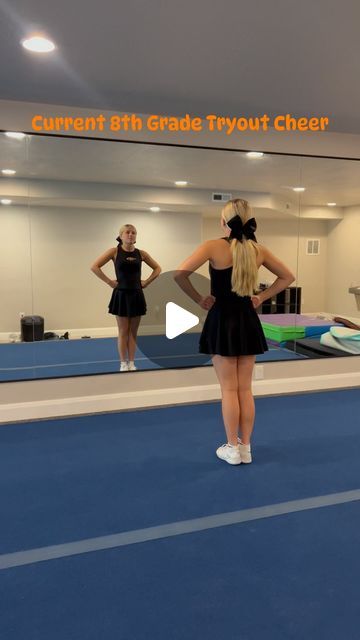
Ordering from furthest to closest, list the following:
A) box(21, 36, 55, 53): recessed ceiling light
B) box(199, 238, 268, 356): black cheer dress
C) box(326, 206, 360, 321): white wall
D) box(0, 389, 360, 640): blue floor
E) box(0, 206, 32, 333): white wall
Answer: box(326, 206, 360, 321): white wall < box(0, 206, 32, 333): white wall < box(199, 238, 268, 356): black cheer dress < box(21, 36, 55, 53): recessed ceiling light < box(0, 389, 360, 640): blue floor

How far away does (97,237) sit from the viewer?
380cm

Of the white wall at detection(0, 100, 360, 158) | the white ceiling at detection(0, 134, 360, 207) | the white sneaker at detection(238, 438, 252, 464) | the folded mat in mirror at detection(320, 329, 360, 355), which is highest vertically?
the white wall at detection(0, 100, 360, 158)

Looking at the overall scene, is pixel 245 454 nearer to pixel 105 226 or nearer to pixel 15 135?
pixel 105 226

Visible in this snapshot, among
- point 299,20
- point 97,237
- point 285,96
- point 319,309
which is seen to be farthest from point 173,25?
point 319,309

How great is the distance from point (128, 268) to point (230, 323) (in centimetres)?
151

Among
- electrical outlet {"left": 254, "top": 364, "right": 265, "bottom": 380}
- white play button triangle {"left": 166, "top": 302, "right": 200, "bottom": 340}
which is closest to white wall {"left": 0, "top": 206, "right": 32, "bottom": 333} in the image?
white play button triangle {"left": 166, "top": 302, "right": 200, "bottom": 340}

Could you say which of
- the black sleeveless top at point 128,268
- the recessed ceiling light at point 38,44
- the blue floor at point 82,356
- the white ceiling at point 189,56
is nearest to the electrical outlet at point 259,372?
the blue floor at point 82,356

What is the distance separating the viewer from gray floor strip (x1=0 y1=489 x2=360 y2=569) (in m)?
1.88

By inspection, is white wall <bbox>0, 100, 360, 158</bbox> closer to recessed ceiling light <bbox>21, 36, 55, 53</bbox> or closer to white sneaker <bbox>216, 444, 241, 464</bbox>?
recessed ceiling light <bbox>21, 36, 55, 53</bbox>

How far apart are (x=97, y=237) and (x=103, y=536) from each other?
7.81 feet

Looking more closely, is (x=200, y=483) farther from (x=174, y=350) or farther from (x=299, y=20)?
(x=299, y=20)

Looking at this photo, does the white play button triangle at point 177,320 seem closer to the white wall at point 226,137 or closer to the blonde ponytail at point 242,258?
the white wall at point 226,137

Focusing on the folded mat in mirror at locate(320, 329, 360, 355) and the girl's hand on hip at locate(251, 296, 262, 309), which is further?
the folded mat in mirror at locate(320, 329, 360, 355)

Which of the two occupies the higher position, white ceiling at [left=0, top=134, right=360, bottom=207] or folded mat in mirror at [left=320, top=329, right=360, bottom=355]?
white ceiling at [left=0, top=134, right=360, bottom=207]
